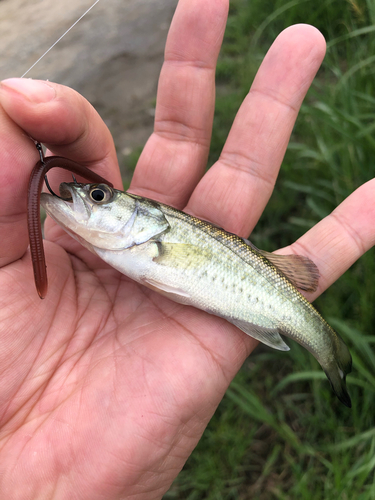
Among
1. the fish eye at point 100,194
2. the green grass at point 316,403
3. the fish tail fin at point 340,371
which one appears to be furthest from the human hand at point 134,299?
the green grass at point 316,403

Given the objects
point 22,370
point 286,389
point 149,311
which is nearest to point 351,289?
point 286,389

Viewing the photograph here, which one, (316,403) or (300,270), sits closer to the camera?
(300,270)

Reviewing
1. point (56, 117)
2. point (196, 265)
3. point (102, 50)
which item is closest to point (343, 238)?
point (196, 265)

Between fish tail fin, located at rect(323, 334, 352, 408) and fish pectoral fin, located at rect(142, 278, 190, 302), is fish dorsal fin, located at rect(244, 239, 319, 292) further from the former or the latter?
fish pectoral fin, located at rect(142, 278, 190, 302)

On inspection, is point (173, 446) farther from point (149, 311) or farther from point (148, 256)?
point (148, 256)

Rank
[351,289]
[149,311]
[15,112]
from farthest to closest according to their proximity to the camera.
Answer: [351,289] → [149,311] → [15,112]

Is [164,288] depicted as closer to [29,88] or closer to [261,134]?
[29,88]

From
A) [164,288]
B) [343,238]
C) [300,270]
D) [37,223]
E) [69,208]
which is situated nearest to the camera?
[37,223]
